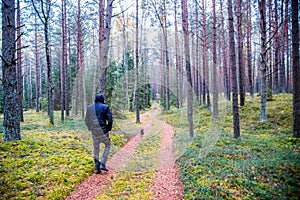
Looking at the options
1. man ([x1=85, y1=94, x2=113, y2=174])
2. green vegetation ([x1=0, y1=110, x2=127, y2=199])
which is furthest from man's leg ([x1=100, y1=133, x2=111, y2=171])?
green vegetation ([x1=0, y1=110, x2=127, y2=199])

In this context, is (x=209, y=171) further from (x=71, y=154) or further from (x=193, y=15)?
(x=193, y=15)

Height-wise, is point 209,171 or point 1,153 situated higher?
point 1,153

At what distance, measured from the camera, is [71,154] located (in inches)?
289

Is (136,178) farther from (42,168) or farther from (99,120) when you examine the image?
(42,168)

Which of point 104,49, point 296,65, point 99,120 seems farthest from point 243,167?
point 104,49

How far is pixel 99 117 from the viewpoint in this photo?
19.4ft

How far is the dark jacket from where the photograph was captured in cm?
589

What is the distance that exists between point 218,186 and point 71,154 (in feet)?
17.1

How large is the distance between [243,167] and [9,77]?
867cm

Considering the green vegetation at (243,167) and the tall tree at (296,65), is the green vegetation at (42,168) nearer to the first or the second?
the green vegetation at (243,167)

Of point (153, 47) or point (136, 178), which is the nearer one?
point (136, 178)

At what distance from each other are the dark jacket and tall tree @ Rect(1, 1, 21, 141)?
3770 mm

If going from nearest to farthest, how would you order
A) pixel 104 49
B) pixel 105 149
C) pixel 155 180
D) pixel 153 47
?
1. pixel 155 180
2. pixel 105 149
3. pixel 104 49
4. pixel 153 47

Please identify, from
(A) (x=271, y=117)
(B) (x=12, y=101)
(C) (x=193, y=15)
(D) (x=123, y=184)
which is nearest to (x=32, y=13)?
(B) (x=12, y=101)
